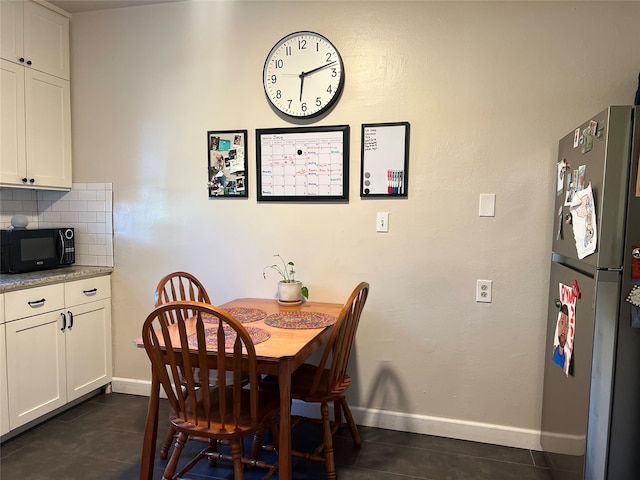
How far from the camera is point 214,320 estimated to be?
6.84 feet

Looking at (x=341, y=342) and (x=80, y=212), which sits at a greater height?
(x=80, y=212)

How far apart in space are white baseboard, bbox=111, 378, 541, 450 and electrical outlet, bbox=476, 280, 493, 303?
0.69 m

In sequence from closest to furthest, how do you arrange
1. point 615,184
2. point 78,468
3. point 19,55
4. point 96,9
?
point 615,184
point 78,468
point 19,55
point 96,9

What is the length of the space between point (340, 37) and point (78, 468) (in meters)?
2.62

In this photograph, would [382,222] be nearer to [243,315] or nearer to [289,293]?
[289,293]

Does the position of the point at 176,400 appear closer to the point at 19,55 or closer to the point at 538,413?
the point at 538,413

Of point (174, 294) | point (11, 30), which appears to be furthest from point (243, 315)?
point (11, 30)

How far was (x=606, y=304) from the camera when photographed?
4.74 feet

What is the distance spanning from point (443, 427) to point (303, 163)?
171cm

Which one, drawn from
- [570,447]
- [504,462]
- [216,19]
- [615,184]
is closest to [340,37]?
[216,19]

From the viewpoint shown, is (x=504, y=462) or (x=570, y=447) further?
(x=504, y=462)

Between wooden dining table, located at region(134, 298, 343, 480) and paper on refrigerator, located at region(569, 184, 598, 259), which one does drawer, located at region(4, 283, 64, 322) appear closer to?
wooden dining table, located at region(134, 298, 343, 480)

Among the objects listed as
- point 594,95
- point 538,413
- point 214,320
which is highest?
point 594,95

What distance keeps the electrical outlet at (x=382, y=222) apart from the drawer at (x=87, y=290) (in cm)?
185
